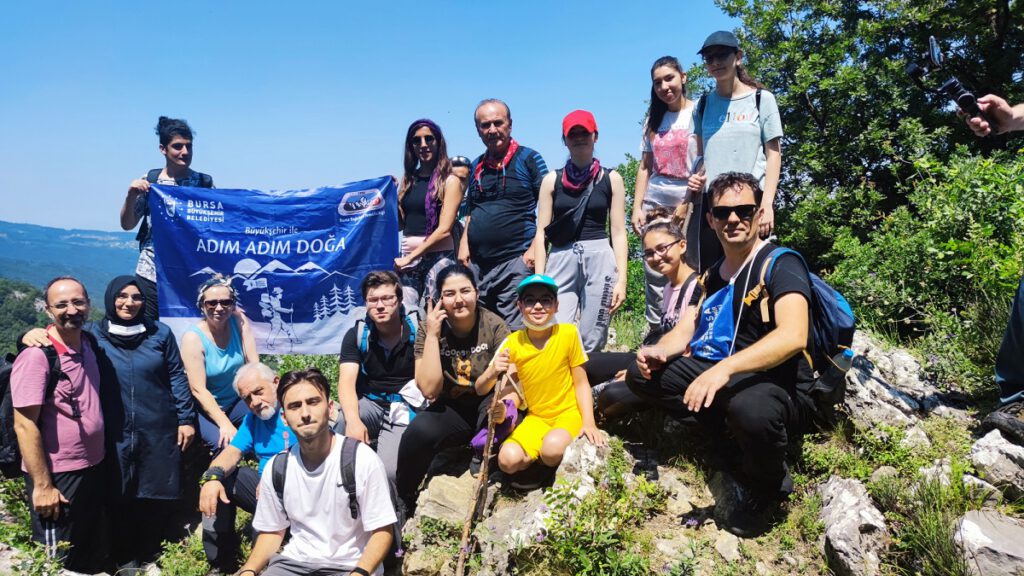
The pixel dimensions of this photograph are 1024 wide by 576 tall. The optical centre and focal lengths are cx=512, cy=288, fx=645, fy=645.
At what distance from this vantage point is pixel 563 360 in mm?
4891

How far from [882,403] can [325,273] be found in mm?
5720

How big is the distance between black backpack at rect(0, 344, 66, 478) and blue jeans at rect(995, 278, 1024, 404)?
6.91 metres

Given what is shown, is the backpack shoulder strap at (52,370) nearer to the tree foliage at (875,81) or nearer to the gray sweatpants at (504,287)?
the gray sweatpants at (504,287)

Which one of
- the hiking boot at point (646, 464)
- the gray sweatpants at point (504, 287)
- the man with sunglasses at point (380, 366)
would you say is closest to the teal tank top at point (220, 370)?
the man with sunglasses at point (380, 366)

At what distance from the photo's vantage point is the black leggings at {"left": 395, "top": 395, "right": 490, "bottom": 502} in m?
5.05

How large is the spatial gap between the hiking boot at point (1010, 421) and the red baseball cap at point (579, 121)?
369cm

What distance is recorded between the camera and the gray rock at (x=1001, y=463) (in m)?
3.80

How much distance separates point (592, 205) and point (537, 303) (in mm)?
1398

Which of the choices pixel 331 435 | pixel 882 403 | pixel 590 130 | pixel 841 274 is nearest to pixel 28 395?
pixel 331 435

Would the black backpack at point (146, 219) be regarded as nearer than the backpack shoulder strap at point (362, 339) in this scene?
No

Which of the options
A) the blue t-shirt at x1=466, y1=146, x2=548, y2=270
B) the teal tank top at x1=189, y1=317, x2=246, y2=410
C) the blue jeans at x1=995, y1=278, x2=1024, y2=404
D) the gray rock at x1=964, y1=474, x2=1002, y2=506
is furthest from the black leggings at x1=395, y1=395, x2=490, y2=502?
the blue jeans at x1=995, y1=278, x2=1024, y2=404

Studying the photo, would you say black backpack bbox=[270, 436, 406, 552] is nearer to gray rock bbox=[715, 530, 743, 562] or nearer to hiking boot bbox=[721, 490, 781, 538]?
gray rock bbox=[715, 530, 743, 562]

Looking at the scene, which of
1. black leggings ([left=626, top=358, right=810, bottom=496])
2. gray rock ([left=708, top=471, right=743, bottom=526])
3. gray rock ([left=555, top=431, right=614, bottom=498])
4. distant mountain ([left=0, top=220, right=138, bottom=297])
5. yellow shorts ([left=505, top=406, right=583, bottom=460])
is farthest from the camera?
distant mountain ([left=0, top=220, right=138, bottom=297])

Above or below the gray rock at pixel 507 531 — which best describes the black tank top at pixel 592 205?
above
